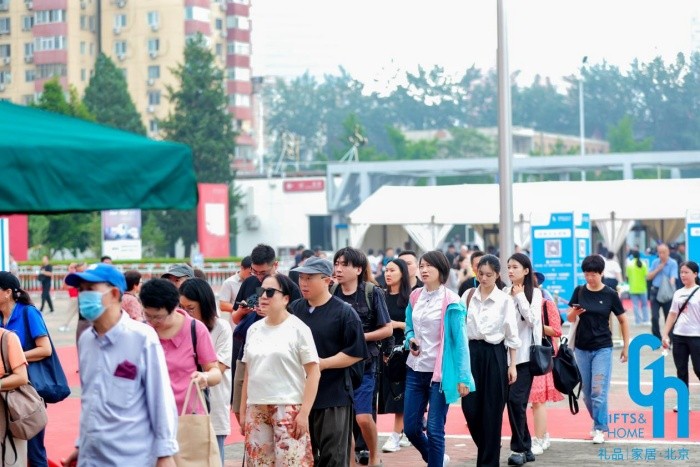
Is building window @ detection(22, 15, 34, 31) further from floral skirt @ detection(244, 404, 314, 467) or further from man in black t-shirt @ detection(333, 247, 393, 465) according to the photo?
floral skirt @ detection(244, 404, 314, 467)

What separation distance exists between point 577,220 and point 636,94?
101 meters

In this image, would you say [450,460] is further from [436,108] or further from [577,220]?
[436,108]

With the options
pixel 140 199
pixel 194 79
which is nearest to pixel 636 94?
pixel 194 79

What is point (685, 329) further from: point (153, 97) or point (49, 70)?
point (153, 97)

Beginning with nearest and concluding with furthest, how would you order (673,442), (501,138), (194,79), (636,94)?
1. (673,442)
2. (501,138)
3. (194,79)
4. (636,94)

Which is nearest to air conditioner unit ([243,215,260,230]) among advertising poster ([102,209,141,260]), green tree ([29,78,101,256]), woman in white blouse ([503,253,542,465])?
green tree ([29,78,101,256])

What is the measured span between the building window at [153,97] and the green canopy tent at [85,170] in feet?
298

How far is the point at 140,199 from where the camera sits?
591cm

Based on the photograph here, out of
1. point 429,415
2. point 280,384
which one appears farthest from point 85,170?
point 429,415

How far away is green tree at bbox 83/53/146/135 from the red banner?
75.6 ft

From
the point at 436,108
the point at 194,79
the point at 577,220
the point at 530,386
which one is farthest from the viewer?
the point at 436,108

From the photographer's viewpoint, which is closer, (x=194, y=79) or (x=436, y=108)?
(x=194, y=79)

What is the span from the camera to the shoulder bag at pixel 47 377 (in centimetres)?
809

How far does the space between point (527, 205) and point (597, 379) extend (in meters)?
26.4
